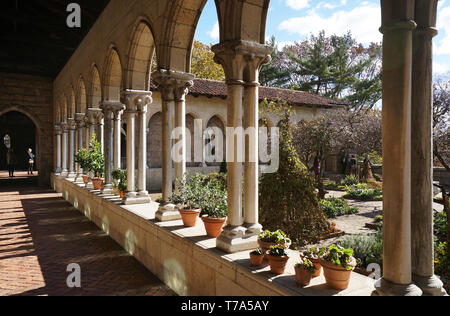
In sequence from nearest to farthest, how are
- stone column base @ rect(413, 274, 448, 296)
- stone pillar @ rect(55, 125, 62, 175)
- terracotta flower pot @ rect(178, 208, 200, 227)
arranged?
stone column base @ rect(413, 274, 448, 296)
terracotta flower pot @ rect(178, 208, 200, 227)
stone pillar @ rect(55, 125, 62, 175)

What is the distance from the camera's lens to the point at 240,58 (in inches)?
143

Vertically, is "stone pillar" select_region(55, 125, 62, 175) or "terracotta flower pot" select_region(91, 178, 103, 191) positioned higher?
"stone pillar" select_region(55, 125, 62, 175)

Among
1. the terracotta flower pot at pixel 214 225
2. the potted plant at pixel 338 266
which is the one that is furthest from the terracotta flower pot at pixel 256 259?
the terracotta flower pot at pixel 214 225

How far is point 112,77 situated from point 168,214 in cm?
464

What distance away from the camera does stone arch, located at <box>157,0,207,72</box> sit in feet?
16.2

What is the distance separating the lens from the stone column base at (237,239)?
346 centimetres

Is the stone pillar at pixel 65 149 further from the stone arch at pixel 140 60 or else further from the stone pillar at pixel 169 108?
the stone pillar at pixel 169 108

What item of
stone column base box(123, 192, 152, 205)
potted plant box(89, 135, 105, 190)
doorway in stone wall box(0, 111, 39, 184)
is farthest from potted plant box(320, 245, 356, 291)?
doorway in stone wall box(0, 111, 39, 184)

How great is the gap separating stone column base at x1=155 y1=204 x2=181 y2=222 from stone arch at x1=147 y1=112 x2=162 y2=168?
11564 mm

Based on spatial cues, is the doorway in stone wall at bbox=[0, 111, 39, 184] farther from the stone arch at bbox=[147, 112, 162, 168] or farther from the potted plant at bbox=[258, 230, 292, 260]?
the potted plant at bbox=[258, 230, 292, 260]

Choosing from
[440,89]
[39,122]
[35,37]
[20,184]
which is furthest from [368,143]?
[20,184]

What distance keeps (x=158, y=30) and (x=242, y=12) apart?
2201 millimetres

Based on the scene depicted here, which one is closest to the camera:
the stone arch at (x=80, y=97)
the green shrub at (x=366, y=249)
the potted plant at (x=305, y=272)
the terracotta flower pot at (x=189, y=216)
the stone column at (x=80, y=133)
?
the potted plant at (x=305, y=272)

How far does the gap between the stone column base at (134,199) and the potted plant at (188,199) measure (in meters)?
1.52
